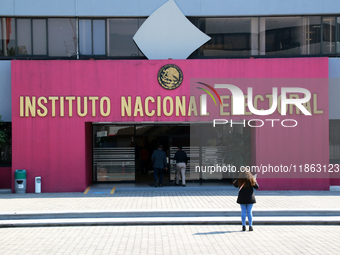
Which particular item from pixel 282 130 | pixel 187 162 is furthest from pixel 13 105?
pixel 282 130

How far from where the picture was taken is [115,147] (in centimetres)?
1608

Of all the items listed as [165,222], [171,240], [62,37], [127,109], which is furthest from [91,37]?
[171,240]

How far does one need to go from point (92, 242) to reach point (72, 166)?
23.0 ft

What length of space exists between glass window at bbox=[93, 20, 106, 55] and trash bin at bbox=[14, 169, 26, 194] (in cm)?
617

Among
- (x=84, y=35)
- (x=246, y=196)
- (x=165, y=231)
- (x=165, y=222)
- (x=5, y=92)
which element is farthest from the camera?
(x=84, y=35)

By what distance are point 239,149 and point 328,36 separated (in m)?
6.88

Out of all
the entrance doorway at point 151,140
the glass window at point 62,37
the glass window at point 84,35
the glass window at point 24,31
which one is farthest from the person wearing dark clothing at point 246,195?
the glass window at point 24,31

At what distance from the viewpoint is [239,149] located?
591 inches

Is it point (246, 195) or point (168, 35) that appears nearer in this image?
point (246, 195)

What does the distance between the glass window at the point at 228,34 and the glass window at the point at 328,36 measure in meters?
3.18

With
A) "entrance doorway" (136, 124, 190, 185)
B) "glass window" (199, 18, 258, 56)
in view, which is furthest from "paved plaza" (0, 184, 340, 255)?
"glass window" (199, 18, 258, 56)

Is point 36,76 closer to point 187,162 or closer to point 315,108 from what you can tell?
point 187,162

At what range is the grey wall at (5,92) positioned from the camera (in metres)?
15.1

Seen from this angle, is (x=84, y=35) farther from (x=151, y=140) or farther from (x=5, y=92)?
(x=151, y=140)
